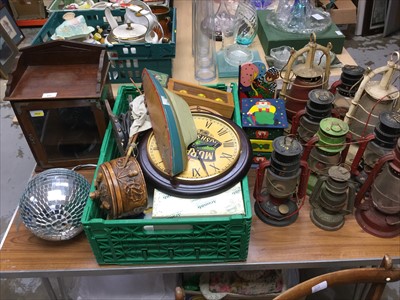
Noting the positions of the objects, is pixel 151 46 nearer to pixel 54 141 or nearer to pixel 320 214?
pixel 54 141

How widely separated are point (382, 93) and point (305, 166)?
31 cm

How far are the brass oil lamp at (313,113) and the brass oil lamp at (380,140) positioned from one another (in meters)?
0.14

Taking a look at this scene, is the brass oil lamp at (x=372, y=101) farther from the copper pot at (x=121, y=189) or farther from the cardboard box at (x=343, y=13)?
the cardboard box at (x=343, y=13)

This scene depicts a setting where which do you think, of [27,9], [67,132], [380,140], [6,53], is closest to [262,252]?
[380,140]

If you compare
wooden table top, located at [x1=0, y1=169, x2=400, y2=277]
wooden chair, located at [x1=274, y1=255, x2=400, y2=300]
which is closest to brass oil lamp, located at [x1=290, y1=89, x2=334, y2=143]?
wooden table top, located at [x1=0, y1=169, x2=400, y2=277]

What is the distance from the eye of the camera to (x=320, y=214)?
105 centimetres

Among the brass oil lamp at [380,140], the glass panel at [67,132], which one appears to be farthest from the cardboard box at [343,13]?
the glass panel at [67,132]

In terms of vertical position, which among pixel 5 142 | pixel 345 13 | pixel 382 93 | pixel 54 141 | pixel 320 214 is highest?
pixel 382 93

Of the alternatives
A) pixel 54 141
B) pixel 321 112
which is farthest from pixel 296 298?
pixel 54 141

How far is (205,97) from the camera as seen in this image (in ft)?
3.90

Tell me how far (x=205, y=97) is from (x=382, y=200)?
579mm

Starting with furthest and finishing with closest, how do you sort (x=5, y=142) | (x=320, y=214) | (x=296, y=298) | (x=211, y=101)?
(x=5, y=142), (x=211, y=101), (x=320, y=214), (x=296, y=298)

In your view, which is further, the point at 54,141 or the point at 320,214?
the point at 54,141

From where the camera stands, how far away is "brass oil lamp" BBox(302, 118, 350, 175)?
100cm
